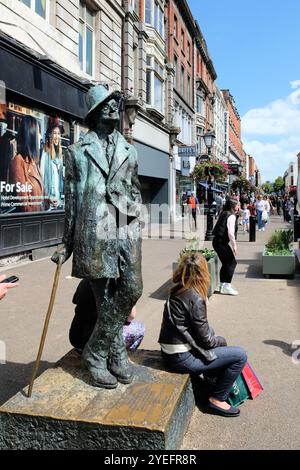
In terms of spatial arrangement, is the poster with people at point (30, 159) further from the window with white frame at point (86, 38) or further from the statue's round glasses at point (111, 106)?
the statue's round glasses at point (111, 106)

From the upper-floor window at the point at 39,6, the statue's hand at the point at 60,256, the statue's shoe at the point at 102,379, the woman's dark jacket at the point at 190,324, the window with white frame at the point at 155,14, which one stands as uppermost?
the window with white frame at the point at 155,14

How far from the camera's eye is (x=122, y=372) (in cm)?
338

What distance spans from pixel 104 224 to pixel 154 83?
82.7 feet

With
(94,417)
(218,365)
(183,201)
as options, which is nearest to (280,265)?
(218,365)

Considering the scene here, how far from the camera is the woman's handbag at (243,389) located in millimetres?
3869

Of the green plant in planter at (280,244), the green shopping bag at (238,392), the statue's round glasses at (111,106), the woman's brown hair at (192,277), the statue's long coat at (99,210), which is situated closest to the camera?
the statue's long coat at (99,210)

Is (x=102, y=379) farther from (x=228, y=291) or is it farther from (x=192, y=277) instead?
(x=228, y=291)

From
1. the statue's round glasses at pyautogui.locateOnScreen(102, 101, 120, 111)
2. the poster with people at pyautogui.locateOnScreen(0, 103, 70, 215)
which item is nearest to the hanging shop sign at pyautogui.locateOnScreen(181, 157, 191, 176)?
the poster with people at pyautogui.locateOnScreen(0, 103, 70, 215)

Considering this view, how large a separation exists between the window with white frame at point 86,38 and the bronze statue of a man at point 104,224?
13634 millimetres

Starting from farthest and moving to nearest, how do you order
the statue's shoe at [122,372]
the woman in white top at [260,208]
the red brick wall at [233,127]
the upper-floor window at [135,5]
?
the red brick wall at [233,127] < the woman in white top at [260,208] < the upper-floor window at [135,5] < the statue's shoe at [122,372]

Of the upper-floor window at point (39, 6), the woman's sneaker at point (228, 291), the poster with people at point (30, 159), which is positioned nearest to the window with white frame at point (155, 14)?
the upper-floor window at point (39, 6)

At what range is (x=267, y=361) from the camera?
4930mm

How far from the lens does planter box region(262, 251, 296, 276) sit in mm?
9648

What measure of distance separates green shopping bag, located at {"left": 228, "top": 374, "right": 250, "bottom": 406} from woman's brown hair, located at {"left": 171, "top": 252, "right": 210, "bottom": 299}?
2.79ft
